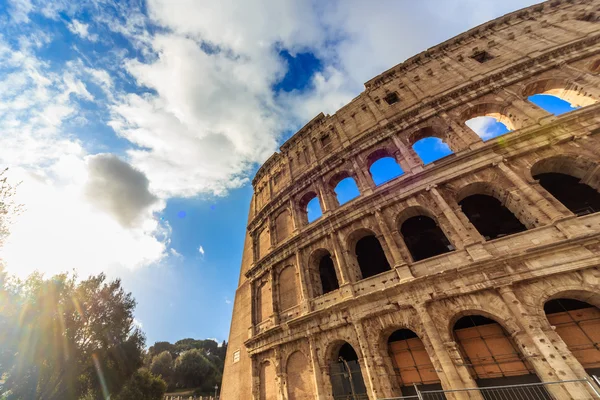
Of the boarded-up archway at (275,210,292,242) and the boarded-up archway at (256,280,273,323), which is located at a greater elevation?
the boarded-up archway at (275,210,292,242)

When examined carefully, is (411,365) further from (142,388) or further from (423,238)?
(142,388)

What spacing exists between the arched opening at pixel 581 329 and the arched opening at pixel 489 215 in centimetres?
351

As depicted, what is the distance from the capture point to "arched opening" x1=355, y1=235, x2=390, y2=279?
1301cm

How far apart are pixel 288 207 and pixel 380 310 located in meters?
→ 9.54

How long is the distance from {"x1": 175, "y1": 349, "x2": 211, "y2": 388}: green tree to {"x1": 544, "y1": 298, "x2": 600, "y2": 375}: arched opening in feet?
176

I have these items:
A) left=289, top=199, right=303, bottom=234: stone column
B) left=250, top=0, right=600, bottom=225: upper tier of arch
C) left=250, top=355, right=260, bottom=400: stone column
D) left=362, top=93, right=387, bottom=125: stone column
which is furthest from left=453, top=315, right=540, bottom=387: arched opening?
left=362, top=93, right=387, bottom=125: stone column

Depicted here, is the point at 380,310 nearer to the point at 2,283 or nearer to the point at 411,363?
the point at 411,363

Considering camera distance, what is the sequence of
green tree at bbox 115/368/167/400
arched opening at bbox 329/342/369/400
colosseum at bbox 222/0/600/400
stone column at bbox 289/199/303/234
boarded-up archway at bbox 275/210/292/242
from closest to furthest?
1. colosseum at bbox 222/0/600/400
2. arched opening at bbox 329/342/369/400
3. stone column at bbox 289/199/303/234
4. boarded-up archway at bbox 275/210/292/242
5. green tree at bbox 115/368/167/400

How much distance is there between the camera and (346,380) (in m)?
9.81

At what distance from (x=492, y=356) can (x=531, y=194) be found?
5.90m

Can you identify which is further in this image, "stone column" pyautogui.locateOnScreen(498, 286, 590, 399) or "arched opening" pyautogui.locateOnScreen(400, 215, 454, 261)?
"arched opening" pyautogui.locateOnScreen(400, 215, 454, 261)

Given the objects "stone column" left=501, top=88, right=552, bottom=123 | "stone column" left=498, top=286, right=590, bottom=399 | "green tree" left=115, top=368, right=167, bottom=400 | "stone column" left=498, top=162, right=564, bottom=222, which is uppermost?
"stone column" left=501, top=88, right=552, bottom=123

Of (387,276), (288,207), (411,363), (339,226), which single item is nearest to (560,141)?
(387,276)

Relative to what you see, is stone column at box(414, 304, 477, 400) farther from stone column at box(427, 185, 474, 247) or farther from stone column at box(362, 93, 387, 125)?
stone column at box(362, 93, 387, 125)
